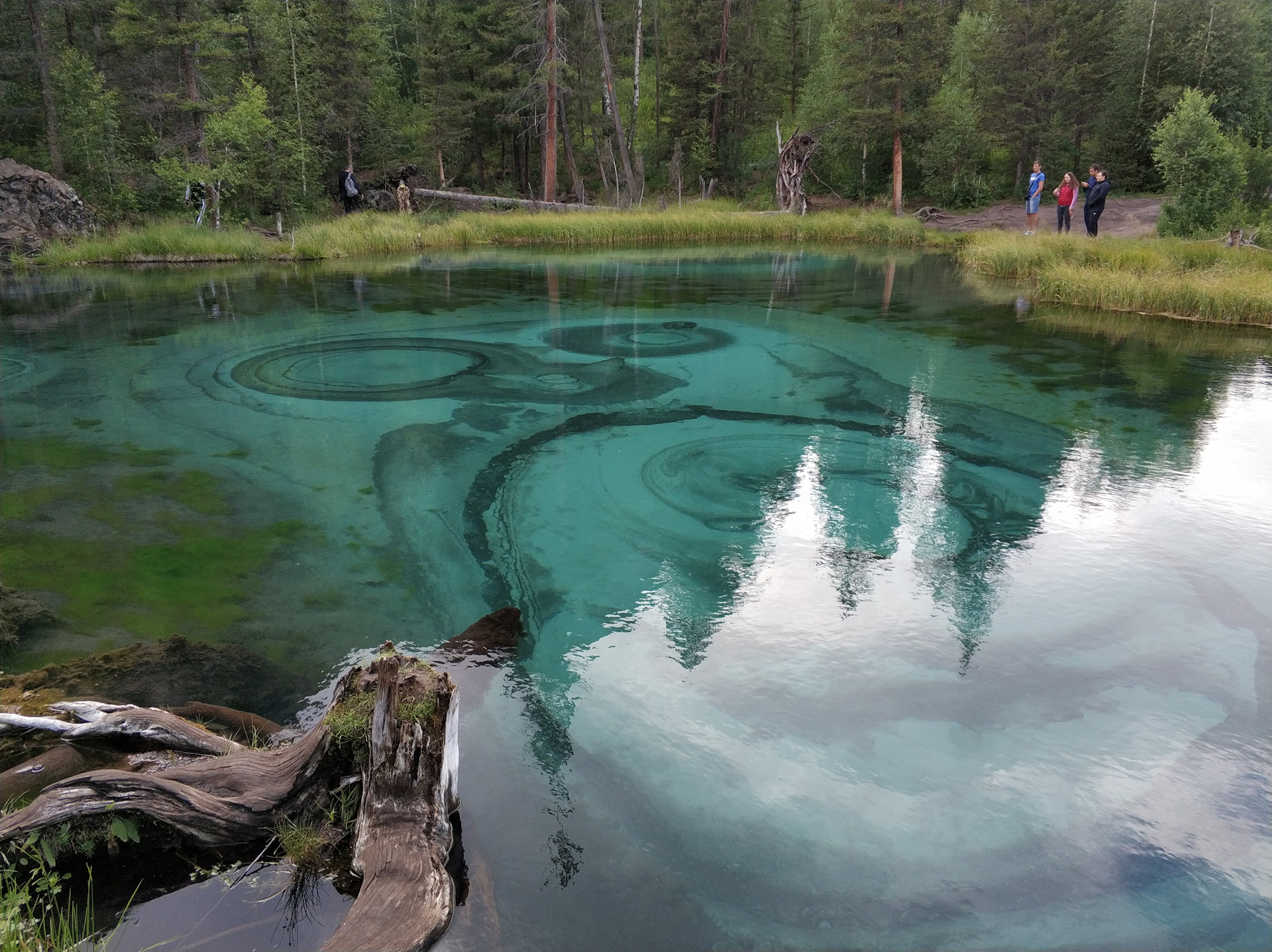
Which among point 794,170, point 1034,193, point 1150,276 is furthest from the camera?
point 794,170

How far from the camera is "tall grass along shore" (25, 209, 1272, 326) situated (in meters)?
11.4

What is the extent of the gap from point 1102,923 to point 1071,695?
1236 mm

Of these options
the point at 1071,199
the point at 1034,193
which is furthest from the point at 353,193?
the point at 1071,199

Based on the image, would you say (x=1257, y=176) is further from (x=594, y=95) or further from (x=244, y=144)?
(x=244, y=144)

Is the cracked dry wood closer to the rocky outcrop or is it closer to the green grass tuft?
the green grass tuft

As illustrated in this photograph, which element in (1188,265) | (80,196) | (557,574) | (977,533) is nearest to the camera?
(557,574)

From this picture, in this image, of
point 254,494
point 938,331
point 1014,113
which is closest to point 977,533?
point 254,494

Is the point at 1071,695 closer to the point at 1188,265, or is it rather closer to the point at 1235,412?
the point at 1235,412

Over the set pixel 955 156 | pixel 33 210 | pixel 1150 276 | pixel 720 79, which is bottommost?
pixel 1150 276

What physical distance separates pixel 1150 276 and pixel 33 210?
2048cm

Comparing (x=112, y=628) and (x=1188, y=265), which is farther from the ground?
(x=1188, y=265)

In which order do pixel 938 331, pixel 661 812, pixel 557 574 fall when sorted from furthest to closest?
pixel 938 331 → pixel 557 574 → pixel 661 812

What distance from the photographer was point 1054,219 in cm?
2227

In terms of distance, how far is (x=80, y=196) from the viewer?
1969 centimetres
